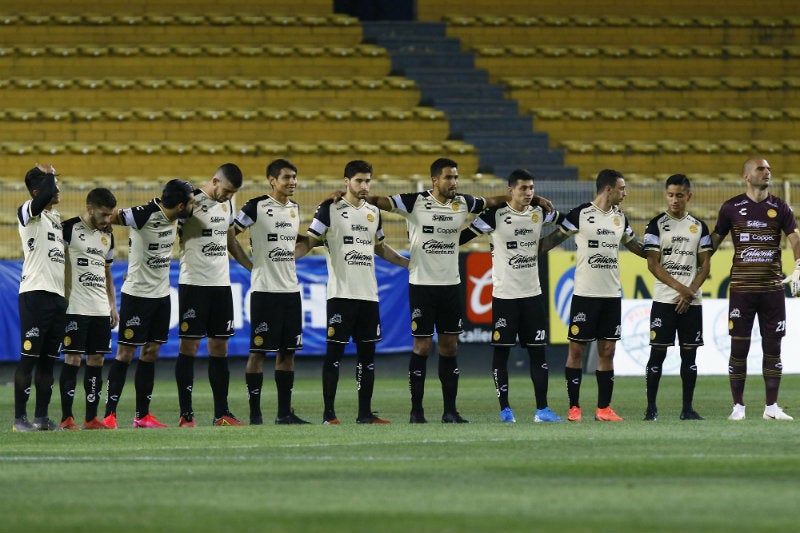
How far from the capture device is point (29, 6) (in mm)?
26844

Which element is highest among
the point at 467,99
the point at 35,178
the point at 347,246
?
the point at 467,99

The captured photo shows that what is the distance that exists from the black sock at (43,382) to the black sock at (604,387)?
4838mm

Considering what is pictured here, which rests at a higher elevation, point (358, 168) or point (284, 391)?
point (358, 168)

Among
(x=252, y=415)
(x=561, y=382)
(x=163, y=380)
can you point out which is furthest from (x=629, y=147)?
(x=252, y=415)

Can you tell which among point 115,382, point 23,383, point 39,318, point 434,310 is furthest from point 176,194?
point 434,310

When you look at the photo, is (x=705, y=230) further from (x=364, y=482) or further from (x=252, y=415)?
(x=364, y=482)

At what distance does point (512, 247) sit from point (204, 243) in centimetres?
274

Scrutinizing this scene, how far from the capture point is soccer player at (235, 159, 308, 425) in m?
12.3

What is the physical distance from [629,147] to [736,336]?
13.7m

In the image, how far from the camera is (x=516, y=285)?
489 inches

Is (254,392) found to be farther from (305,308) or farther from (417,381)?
(305,308)

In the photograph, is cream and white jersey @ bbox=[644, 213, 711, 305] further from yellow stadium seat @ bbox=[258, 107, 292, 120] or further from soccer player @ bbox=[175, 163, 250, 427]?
yellow stadium seat @ bbox=[258, 107, 292, 120]

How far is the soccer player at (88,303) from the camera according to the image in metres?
12.0

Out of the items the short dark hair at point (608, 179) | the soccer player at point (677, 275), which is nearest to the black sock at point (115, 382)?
the short dark hair at point (608, 179)
